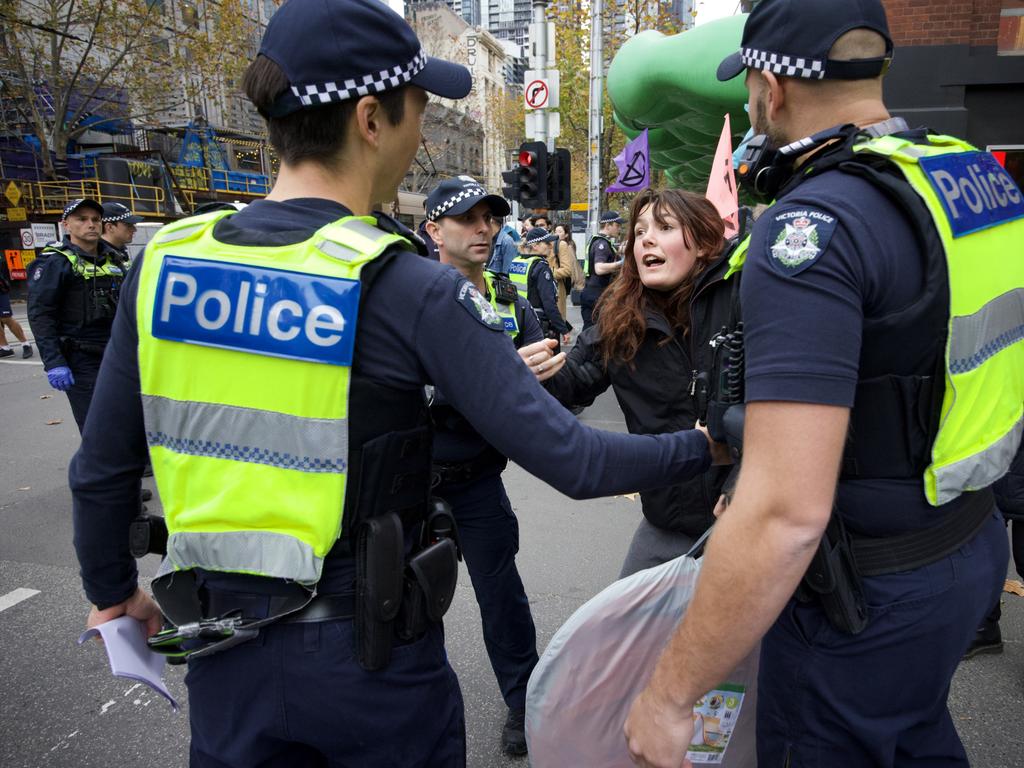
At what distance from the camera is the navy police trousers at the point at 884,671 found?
1.27 m

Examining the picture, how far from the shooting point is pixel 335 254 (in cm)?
122

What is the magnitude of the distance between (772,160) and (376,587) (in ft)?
3.63

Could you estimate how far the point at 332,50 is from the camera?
127cm

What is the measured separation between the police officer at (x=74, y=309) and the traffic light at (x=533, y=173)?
618 centimetres

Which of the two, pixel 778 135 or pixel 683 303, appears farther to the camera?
pixel 683 303

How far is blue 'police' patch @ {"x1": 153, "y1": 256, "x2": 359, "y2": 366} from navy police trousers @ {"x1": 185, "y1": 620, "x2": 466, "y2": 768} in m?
0.52

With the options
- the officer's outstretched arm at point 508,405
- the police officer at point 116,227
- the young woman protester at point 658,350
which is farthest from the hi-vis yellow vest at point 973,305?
the police officer at point 116,227

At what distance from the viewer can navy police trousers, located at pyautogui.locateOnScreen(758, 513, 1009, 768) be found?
127 cm

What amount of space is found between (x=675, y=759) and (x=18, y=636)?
11.7 feet

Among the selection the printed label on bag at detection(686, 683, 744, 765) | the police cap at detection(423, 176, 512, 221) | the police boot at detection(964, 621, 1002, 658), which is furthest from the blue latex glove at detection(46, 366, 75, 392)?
the police boot at detection(964, 621, 1002, 658)

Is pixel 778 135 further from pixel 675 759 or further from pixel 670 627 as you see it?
pixel 675 759

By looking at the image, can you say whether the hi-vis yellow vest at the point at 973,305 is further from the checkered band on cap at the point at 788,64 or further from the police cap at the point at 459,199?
the police cap at the point at 459,199

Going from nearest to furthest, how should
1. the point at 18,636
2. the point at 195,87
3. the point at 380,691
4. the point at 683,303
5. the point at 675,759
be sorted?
1. the point at 675,759
2. the point at 380,691
3. the point at 683,303
4. the point at 18,636
5. the point at 195,87

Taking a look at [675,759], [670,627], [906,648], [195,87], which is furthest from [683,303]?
[195,87]
